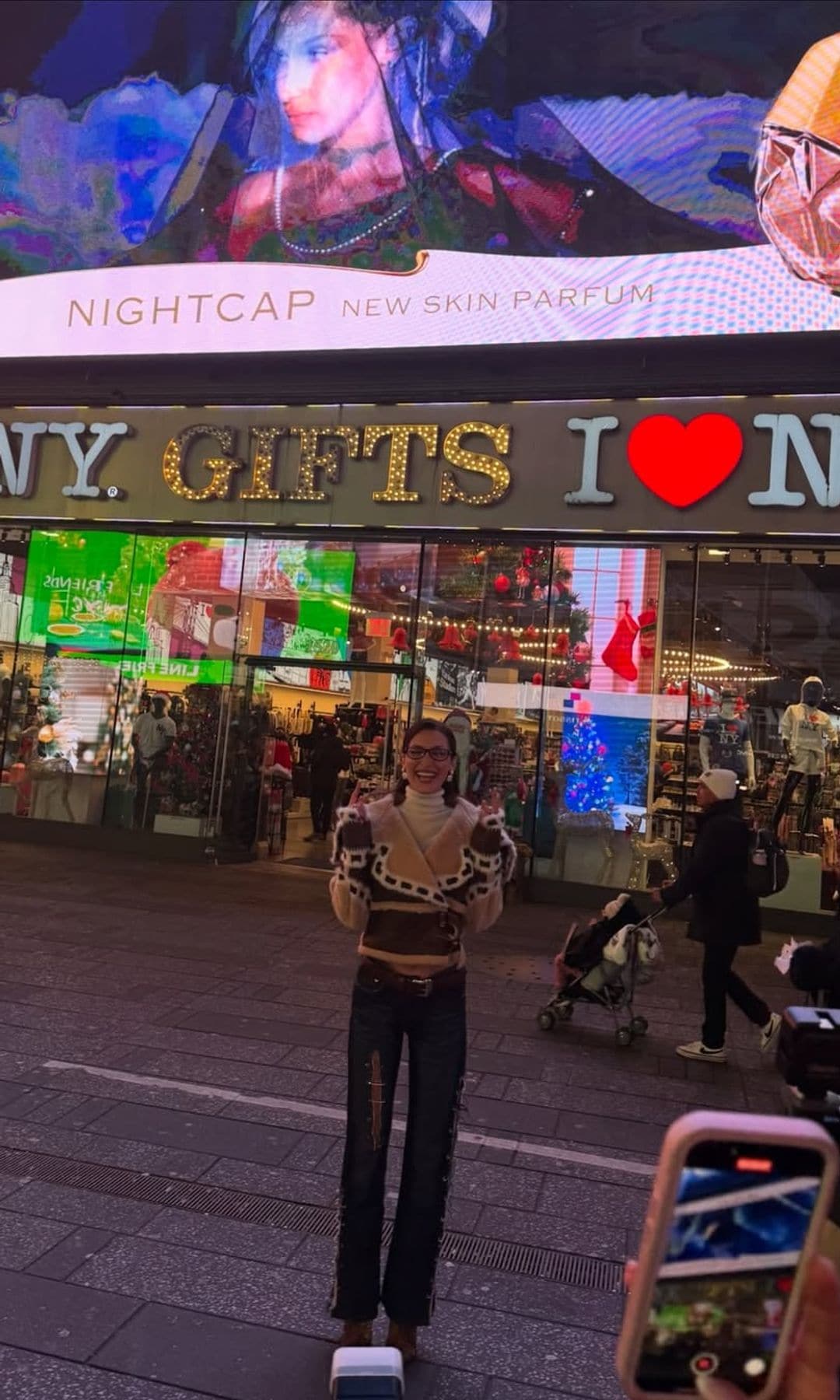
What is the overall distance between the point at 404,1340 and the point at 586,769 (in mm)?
9691

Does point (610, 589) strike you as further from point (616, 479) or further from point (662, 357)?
point (662, 357)

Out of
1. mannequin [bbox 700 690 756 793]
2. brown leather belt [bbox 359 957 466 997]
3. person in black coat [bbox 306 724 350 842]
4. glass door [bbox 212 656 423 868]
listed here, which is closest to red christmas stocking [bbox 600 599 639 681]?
mannequin [bbox 700 690 756 793]

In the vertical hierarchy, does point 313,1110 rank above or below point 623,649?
below

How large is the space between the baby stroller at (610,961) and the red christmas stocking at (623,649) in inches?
242

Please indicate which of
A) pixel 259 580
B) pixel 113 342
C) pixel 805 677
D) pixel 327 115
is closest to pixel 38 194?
pixel 113 342

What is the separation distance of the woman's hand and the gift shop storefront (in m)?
10.9

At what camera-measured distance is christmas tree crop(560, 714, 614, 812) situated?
1234 cm

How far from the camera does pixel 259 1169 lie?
4.23 m

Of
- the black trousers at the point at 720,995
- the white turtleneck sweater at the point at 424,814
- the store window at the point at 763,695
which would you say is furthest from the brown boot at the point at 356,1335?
the store window at the point at 763,695

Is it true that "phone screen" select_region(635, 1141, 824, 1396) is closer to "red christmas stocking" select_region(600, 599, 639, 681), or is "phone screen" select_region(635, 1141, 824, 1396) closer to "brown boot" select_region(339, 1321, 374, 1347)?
"brown boot" select_region(339, 1321, 374, 1347)

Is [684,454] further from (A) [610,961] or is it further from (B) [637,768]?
(A) [610,961]

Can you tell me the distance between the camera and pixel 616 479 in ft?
38.6

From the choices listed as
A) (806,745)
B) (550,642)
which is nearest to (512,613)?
(550,642)

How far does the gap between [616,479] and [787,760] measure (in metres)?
4.02
